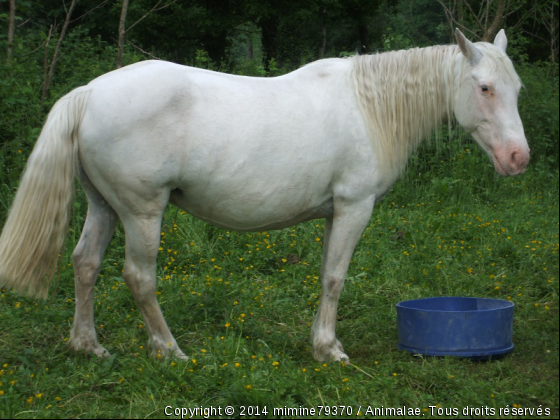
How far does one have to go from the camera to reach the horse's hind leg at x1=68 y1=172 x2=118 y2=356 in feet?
12.6

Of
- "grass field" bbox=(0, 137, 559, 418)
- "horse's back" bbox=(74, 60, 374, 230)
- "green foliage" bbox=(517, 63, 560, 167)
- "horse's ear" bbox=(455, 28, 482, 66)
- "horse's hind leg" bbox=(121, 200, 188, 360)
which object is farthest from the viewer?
"green foliage" bbox=(517, 63, 560, 167)

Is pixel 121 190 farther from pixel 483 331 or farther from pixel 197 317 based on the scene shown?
pixel 483 331

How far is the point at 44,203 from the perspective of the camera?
11.6 feet

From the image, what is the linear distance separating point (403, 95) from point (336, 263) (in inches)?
43.4

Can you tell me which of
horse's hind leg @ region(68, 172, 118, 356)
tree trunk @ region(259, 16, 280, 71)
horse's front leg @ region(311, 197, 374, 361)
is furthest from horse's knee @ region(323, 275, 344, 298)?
tree trunk @ region(259, 16, 280, 71)

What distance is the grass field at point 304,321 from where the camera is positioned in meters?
3.18

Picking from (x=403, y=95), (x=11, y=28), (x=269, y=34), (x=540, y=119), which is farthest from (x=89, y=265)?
(x=269, y=34)

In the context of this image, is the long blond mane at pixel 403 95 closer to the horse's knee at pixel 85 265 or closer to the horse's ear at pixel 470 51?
the horse's ear at pixel 470 51

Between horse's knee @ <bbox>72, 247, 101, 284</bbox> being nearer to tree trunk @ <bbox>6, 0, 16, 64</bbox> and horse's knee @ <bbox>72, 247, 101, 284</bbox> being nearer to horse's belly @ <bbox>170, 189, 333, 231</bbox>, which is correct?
horse's belly @ <bbox>170, 189, 333, 231</bbox>

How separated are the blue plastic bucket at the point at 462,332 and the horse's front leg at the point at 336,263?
48cm

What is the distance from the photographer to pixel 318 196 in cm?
382

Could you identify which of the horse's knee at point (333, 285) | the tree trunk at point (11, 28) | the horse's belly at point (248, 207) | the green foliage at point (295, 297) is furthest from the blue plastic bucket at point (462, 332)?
the tree trunk at point (11, 28)

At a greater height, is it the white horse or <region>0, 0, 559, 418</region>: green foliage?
the white horse

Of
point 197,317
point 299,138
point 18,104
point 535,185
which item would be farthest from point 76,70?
point 535,185
